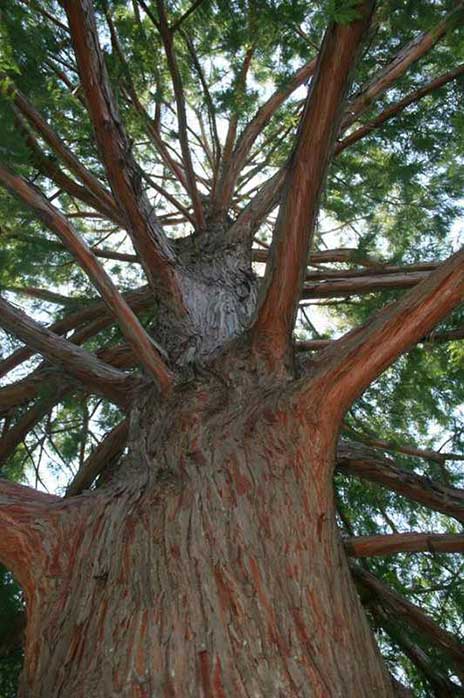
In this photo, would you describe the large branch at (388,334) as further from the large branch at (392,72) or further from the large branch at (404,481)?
the large branch at (392,72)

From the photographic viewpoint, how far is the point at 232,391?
7.11 feet

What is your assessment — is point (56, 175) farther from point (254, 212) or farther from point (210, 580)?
point (210, 580)

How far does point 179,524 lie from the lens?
1612 millimetres

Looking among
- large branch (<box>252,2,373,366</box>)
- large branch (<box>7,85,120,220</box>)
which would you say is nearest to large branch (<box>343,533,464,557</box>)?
large branch (<box>252,2,373,366</box>)

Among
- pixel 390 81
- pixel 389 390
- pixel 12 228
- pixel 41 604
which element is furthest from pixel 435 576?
pixel 12 228

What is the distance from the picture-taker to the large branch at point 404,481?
214 cm

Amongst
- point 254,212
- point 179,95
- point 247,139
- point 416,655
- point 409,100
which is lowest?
point 416,655

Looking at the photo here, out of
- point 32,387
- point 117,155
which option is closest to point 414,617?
point 32,387

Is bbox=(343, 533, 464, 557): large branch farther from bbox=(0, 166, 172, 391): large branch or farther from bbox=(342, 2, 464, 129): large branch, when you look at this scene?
bbox=(342, 2, 464, 129): large branch

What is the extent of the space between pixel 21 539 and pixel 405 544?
113 cm

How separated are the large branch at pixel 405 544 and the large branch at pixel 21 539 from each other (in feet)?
3.02

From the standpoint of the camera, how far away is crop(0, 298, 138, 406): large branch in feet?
7.47

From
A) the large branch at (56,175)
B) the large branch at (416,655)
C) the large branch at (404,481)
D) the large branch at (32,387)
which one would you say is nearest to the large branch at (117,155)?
the large branch at (56,175)

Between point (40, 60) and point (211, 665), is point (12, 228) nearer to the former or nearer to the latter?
point (40, 60)
